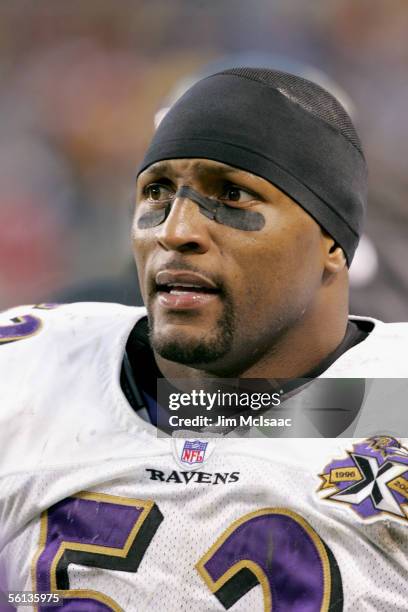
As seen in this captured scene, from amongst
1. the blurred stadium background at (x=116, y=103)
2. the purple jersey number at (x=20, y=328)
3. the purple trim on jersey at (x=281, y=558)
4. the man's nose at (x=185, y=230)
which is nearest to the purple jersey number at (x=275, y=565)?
the purple trim on jersey at (x=281, y=558)

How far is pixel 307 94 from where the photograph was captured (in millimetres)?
1057

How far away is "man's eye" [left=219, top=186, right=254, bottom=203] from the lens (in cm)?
99

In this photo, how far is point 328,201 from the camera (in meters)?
1.04

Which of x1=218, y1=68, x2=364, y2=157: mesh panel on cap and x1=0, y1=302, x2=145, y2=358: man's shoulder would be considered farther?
x1=0, y1=302, x2=145, y2=358: man's shoulder

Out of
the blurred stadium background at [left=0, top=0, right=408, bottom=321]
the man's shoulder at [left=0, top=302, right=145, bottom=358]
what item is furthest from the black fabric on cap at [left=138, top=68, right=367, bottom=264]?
the blurred stadium background at [left=0, top=0, right=408, bottom=321]

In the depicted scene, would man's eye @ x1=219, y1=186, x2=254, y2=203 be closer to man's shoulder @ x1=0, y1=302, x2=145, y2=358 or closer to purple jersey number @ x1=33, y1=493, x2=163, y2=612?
man's shoulder @ x1=0, y1=302, x2=145, y2=358

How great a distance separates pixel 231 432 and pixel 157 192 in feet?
1.09

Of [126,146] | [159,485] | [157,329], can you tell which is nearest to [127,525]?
[159,485]

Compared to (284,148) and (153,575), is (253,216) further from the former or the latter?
(153,575)

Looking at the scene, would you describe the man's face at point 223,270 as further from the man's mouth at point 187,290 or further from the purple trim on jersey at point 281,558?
the purple trim on jersey at point 281,558

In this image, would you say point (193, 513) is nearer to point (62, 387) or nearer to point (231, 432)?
point (231, 432)

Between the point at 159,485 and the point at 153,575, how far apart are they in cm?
11

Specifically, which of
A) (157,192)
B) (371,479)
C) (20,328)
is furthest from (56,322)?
(371,479)

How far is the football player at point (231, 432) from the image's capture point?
92 centimetres
